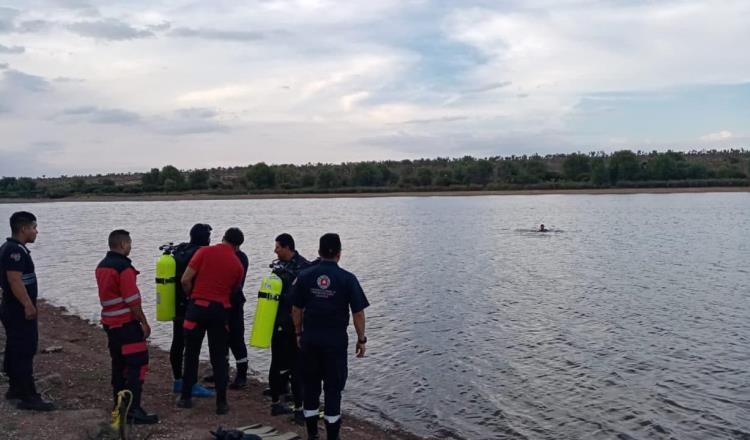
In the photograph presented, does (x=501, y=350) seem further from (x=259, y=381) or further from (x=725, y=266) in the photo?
(x=725, y=266)

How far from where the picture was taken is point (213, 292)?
7.69 m

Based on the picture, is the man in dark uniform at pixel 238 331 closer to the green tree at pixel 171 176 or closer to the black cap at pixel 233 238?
the black cap at pixel 233 238

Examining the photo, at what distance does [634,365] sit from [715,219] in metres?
38.9

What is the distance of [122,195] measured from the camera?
11881 cm

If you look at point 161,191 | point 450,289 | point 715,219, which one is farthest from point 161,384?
point 161,191

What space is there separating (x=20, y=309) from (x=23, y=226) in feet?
2.97

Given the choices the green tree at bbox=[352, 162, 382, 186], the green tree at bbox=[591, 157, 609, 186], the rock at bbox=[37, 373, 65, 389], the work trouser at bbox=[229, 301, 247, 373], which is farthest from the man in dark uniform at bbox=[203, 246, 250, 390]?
the green tree at bbox=[352, 162, 382, 186]

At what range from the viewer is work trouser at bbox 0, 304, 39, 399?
758cm

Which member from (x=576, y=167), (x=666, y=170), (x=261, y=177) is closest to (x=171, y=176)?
(x=261, y=177)

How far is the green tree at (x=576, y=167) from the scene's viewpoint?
361ft

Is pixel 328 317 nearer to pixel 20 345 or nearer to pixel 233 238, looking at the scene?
pixel 233 238

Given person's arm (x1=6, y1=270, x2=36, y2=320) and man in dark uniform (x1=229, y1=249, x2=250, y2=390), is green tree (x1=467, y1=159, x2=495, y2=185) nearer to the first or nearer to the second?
man in dark uniform (x1=229, y1=249, x2=250, y2=390)

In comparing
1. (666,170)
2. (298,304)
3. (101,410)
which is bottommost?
(101,410)

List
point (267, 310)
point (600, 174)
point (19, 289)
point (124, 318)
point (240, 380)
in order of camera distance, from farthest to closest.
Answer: point (600, 174)
point (240, 380)
point (267, 310)
point (19, 289)
point (124, 318)
